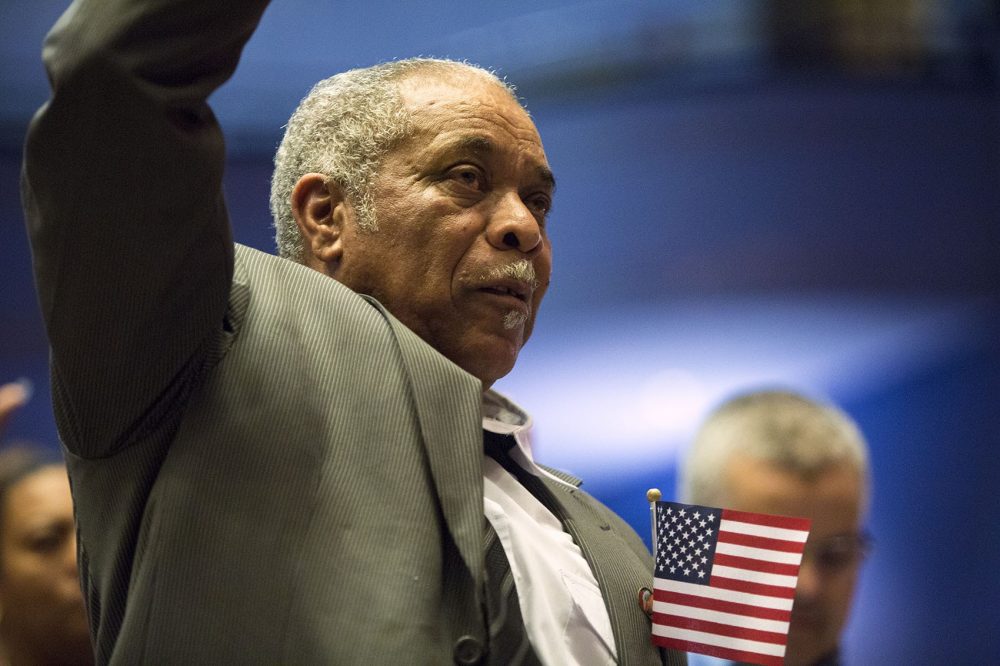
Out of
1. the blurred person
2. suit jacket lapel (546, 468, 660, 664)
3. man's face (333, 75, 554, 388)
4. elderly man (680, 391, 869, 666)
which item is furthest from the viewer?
elderly man (680, 391, 869, 666)

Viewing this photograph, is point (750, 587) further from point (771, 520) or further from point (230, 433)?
point (230, 433)

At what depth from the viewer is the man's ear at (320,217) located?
1.99m

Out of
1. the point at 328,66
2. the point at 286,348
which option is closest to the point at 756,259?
the point at 328,66

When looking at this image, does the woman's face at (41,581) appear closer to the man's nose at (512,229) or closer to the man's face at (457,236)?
the man's face at (457,236)

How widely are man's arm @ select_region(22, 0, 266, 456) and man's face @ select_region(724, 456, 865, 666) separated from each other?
5.46 ft

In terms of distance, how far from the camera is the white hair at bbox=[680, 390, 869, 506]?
8.98ft

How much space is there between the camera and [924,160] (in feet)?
17.1

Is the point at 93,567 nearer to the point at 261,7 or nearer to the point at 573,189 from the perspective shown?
the point at 261,7

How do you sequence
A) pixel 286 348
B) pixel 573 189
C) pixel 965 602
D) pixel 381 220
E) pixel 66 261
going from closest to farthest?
1. pixel 66 261
2. pixel 286 348
3. pixel 381 220
4. pixel 965 602
5. pixel 573 189

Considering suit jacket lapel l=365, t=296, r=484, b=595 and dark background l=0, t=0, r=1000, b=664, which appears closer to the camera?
suit jacket lapel l=365, t=296, r=484, b=595

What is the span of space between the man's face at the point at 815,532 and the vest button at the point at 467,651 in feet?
4.49

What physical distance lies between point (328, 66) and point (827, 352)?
2.48 m

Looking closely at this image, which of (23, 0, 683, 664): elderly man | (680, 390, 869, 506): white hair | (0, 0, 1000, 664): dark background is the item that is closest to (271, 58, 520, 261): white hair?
(23, 0, 683, 664): elderly man

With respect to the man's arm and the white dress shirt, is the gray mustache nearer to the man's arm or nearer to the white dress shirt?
the white dress shirt
